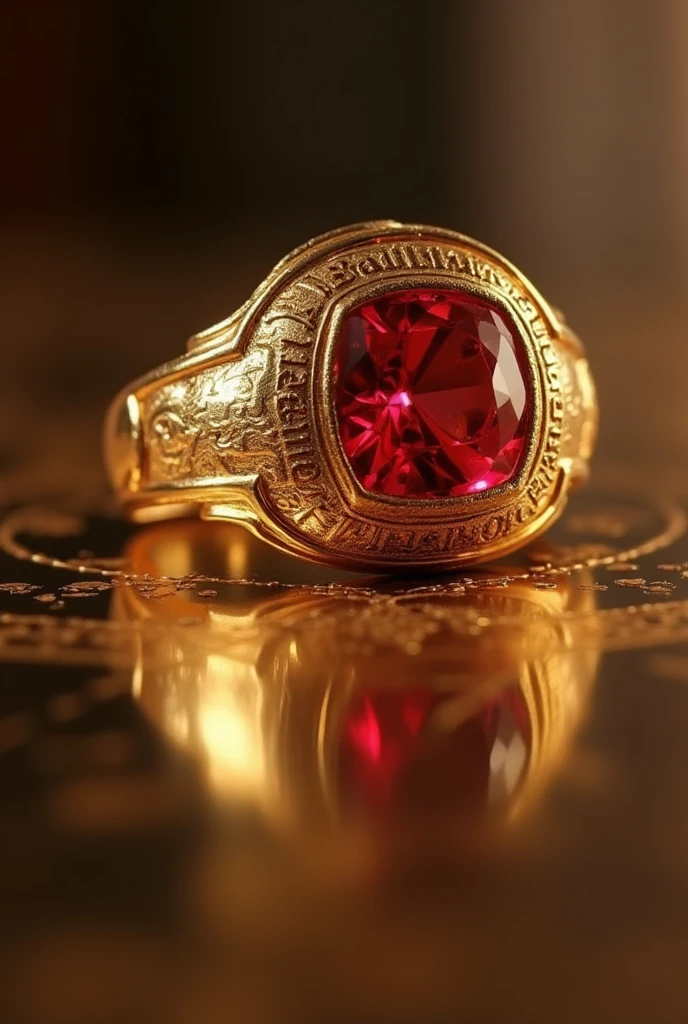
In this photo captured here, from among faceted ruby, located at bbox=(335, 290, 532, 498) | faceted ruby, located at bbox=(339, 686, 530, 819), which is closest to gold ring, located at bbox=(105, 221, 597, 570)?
faceted ruby, located at bbox=(335, 290, 532, 498)

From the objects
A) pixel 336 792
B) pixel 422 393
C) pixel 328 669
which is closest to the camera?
pixel 336 792

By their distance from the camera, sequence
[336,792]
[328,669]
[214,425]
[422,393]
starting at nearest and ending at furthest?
[336,792], [328,669], [422,393], [214,425]

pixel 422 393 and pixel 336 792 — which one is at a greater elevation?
pixel 422 393

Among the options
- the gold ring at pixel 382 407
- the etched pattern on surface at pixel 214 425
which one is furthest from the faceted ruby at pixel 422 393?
the etched pattern on surface at pixel 214 425

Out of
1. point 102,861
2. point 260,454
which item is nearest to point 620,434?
point 260,454

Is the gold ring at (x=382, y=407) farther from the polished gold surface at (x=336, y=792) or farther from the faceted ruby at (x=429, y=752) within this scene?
the faceted ruby at (x=429, y=752)

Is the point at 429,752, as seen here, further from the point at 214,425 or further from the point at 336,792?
the point at 214,425

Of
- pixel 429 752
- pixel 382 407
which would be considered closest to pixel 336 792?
pixel 429 752
